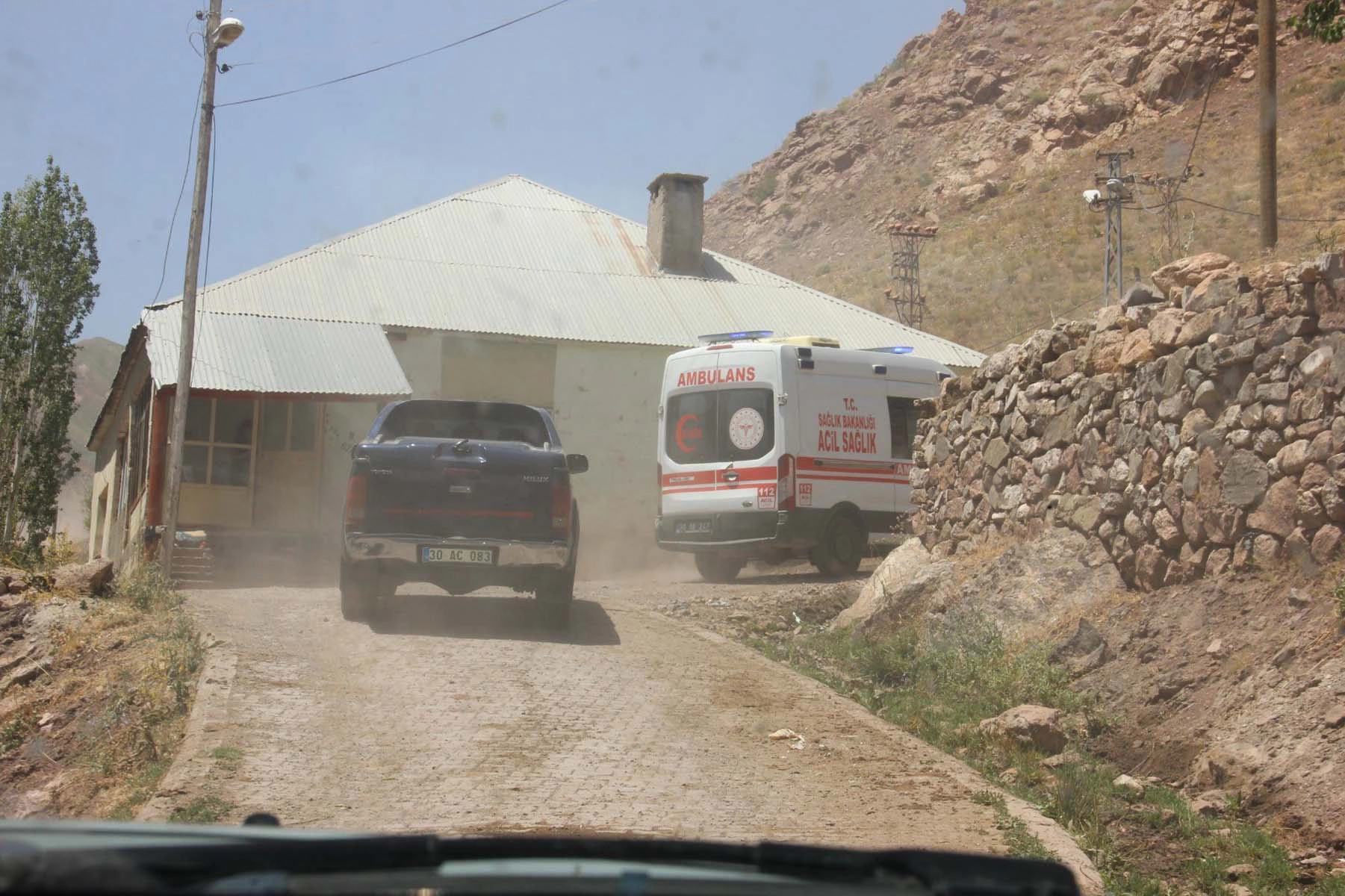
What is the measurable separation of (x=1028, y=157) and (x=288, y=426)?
5182 cm

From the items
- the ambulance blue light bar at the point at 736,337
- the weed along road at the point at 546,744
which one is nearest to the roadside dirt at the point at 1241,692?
the weed along road at the point at 546,744

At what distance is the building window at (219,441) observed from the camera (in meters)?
20.8

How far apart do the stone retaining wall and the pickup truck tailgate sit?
4218 millimetres

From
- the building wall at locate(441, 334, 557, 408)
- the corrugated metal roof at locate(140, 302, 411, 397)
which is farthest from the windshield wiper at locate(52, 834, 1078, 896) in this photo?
the building wall at locate(441, 334, 557, 408)

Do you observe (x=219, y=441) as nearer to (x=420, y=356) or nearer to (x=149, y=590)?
(x=420, y=356)

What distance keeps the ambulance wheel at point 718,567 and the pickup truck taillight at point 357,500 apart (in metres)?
6.97

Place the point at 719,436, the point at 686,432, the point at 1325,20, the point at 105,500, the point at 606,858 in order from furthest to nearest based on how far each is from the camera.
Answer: the point at 105,500
the point at 686,432
the point at 719,436
the point at 1325,20
the point at 606,858

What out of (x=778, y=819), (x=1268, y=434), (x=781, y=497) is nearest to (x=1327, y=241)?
(x=1268, y=434)

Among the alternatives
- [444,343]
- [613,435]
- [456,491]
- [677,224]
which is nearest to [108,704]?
[456,491]

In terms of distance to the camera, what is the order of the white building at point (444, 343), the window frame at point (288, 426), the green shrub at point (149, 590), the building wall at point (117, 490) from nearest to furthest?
the green shrub at point (149, 590) → the white building at point (444, 343) → the window frame at point (288, 426) → the building wall at point (117, 490)

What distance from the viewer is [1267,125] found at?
51.9 feet

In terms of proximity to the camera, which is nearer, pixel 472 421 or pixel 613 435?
pixel 472 421

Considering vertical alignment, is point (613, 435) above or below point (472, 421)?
above

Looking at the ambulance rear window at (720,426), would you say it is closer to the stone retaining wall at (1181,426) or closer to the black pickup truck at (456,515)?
the stone retaining wall at (1181,426)
